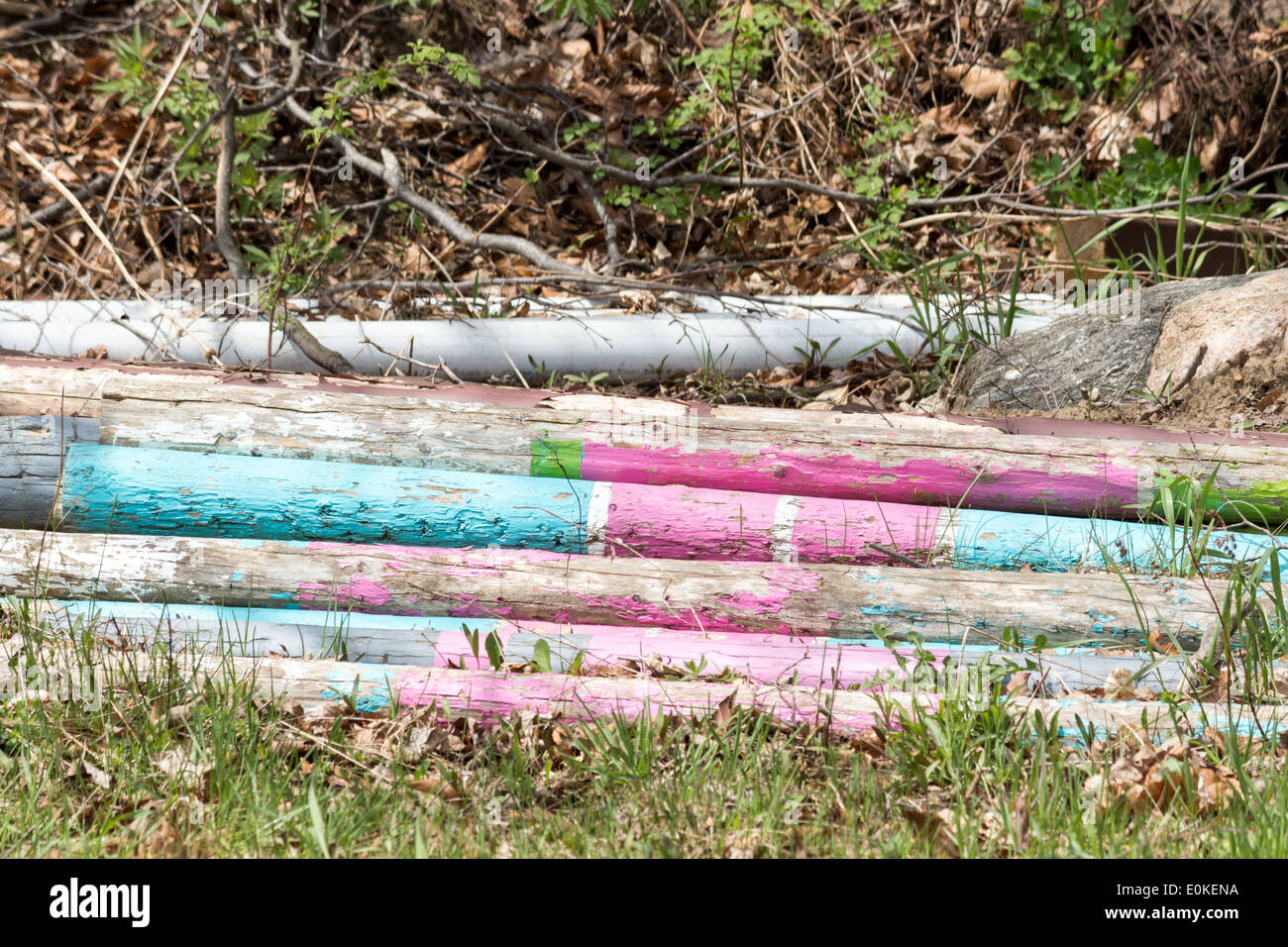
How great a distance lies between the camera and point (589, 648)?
8.99 ft

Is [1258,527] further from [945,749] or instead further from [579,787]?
[579,787]

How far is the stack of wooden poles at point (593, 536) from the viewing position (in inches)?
106

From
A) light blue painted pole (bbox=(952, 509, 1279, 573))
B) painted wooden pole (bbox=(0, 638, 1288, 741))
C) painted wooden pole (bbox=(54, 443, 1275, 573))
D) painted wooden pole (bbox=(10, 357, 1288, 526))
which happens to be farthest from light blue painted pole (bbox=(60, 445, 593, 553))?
light blue painted pole (bbox=(952, 509, 1279, 573))

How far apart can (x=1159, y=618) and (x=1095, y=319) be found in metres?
1.90

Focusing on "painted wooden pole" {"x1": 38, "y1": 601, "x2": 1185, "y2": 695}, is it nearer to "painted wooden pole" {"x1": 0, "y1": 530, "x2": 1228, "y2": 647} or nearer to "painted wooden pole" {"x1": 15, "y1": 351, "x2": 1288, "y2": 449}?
"painted wooden pole" {"x1": 0, "y1": 530, "x2": 1228, "y2": 647}

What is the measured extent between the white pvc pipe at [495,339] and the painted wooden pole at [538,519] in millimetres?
1356

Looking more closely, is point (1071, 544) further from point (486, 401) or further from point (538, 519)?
point (486, 401)

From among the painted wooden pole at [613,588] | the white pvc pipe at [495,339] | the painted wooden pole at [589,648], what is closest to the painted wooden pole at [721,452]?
the painted wooden pole at [613,588]

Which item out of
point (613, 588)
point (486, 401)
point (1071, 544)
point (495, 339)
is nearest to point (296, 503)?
point (486, 401)

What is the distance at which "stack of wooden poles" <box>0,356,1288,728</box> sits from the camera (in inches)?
106

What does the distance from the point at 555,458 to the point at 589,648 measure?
0.82 meters

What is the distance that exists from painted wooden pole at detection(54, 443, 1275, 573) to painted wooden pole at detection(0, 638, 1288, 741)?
631 millimetres

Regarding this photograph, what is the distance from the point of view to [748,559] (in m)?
3.19

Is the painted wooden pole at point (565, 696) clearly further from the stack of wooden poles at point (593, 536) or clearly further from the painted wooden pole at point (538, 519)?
the painted wooden pole at point (538, 519)
